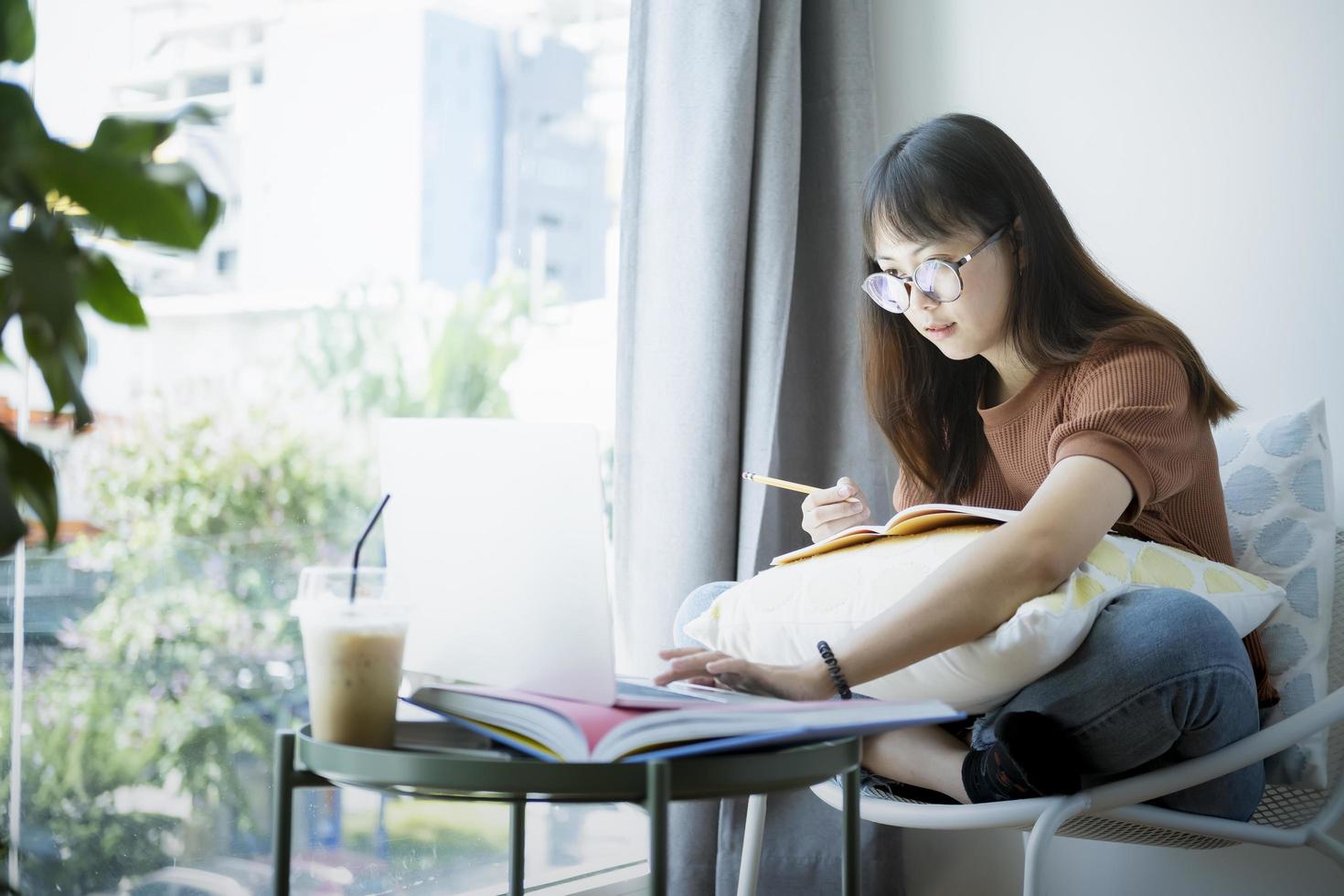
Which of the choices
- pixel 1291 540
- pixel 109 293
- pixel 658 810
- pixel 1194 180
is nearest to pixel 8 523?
pixel 109 293

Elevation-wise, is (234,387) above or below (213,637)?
above

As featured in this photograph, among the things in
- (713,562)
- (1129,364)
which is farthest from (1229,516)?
(713,562)

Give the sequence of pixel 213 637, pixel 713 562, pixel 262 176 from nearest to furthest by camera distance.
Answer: pixel 213 637 < pixel 262 176 < pixel 713 562

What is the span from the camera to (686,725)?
825 mm

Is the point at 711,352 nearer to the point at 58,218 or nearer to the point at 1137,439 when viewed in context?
the point at 1137,439

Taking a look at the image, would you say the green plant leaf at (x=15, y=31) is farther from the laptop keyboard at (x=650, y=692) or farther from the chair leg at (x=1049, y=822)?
the chair leg at (x=1049, y=822)

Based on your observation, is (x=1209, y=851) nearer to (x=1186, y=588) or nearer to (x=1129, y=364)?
(x=1186, y=588)

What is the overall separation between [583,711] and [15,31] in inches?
23.6

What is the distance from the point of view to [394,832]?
1919 millimetres

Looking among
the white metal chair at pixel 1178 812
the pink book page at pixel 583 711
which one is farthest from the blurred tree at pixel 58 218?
the white metal chair at pixel 1178 812

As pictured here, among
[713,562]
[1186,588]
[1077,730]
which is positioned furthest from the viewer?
[713,562]

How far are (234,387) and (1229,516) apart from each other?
1406 millimetres

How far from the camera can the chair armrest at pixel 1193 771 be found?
123 cm

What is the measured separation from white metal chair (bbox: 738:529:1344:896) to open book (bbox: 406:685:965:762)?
44cm
